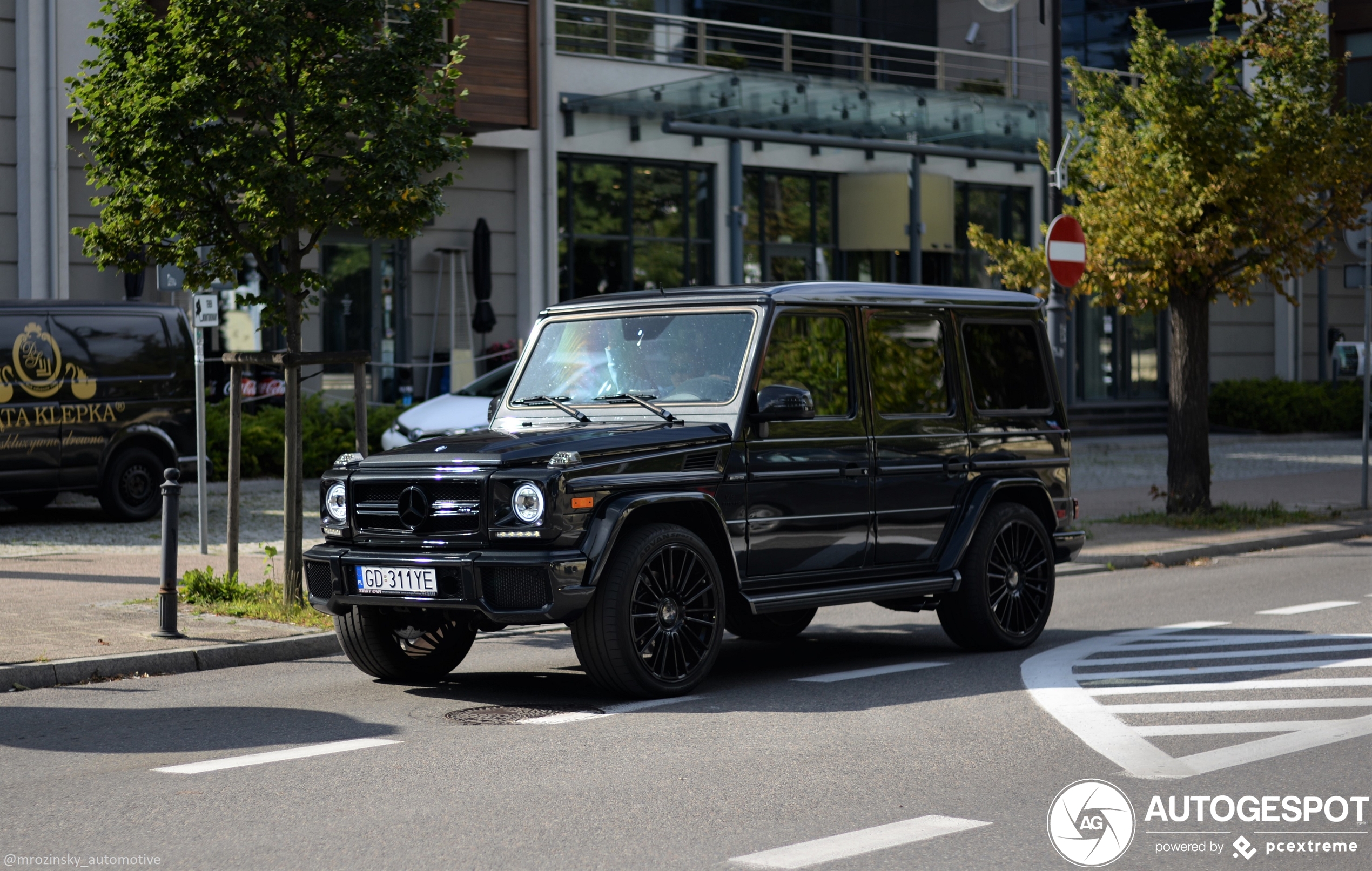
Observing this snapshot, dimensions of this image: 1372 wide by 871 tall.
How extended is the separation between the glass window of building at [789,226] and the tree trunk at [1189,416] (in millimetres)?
13404

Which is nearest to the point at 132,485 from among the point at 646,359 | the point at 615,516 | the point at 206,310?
the point at 206,310

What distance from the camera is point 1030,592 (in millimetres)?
9805

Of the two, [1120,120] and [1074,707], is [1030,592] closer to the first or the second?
[1074,707]

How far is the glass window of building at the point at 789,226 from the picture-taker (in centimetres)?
3083

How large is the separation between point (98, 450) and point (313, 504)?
9.97 feet

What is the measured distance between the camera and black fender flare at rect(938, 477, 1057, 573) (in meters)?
9.27

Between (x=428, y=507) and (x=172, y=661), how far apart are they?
2381 millimetres

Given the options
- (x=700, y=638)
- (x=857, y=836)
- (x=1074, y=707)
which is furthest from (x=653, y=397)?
(x=857, y=836)

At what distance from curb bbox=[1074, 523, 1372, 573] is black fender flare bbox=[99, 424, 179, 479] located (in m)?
8.93

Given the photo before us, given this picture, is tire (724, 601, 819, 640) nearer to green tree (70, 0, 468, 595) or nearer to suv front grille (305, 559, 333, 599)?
suv front grille (305, 559, 333, 599)

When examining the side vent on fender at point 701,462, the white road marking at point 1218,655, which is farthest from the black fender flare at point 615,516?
the white road marking at point 1218,655

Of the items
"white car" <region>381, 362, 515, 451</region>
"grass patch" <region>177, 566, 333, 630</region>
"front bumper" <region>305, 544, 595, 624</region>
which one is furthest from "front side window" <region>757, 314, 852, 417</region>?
Result: "white car" <region>381, 362, 515, 451</region>
